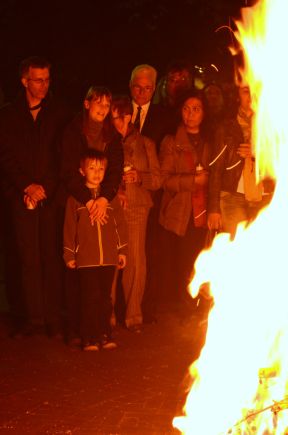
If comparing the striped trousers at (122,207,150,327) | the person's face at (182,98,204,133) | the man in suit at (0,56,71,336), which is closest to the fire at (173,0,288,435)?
the person's face at (182,98,204,133)

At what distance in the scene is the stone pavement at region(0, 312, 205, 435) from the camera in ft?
19.7

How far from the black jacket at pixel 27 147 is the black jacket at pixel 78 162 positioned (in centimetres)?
20

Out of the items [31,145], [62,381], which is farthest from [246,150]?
[62,381]

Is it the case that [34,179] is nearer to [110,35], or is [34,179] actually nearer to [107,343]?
[107,343]

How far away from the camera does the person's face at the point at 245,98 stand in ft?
28.2

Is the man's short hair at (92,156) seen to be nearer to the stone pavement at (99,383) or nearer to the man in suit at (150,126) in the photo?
the man in suit at (150,126)

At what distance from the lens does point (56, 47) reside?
1578 centimetres

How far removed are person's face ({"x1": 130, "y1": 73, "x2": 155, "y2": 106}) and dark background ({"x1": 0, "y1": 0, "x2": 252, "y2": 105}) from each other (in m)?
6.28

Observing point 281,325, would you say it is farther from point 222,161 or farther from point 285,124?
point 222,161

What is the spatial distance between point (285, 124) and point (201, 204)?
166 cm

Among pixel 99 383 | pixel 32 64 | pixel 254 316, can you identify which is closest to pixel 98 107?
pixel 32 64

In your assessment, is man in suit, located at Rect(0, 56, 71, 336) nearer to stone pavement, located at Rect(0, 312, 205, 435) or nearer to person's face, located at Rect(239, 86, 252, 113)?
stone pavement, located at Rect(0, 312, 205, 435)

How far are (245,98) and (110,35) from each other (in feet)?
24.4

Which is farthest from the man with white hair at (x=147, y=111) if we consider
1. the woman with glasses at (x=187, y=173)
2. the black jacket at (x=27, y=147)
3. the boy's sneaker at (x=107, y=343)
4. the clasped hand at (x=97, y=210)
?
the boy's sneaker at (x=107, y=343)
